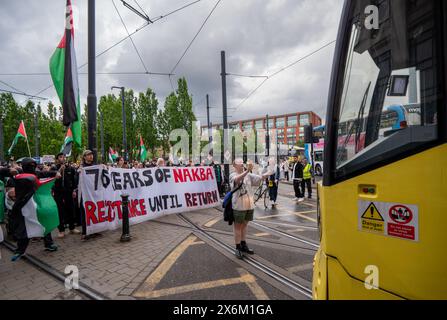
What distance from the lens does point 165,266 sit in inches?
153

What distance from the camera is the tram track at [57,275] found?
3.04 m

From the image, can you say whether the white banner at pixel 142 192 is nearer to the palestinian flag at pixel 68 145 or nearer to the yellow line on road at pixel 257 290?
the palestinian flag at pixel 68 145

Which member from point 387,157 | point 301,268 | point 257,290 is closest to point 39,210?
point 257,290

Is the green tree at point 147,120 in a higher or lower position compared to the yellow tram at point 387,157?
higher

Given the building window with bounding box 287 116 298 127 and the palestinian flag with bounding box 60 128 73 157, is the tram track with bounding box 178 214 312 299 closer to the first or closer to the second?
the palestinian flag with bounding box 60 128 73 157

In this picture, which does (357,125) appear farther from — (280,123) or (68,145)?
(280,123)

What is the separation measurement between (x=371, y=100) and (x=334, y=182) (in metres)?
0.58

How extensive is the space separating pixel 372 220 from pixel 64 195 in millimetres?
6540

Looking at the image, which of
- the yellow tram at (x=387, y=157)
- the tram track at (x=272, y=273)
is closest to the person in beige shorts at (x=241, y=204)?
the tram track at (x=272, y=273)

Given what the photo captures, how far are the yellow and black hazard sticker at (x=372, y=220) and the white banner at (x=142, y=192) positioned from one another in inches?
222

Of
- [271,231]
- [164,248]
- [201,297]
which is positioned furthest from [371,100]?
[271,231]

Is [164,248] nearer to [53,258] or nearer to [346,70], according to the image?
[53,258]
